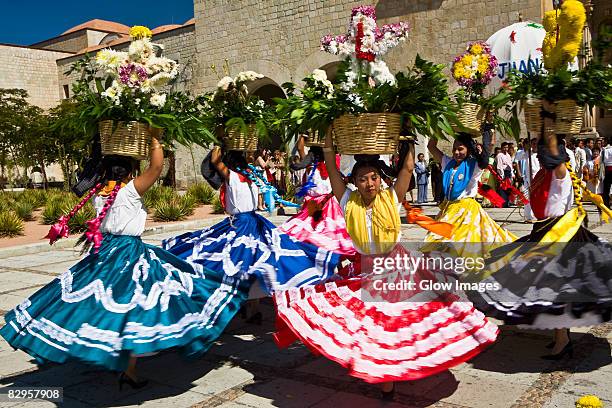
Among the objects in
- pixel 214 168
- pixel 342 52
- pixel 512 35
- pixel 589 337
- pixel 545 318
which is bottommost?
pixel 589 337

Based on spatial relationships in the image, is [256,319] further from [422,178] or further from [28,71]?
[28,71]

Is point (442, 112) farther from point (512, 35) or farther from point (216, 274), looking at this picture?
point (512, 35)

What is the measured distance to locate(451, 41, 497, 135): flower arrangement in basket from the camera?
19.3 feet

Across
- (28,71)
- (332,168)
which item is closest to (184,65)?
(28,71)

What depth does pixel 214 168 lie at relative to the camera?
5.92 meters

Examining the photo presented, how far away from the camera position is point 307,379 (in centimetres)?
445

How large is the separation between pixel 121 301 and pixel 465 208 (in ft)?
11.8

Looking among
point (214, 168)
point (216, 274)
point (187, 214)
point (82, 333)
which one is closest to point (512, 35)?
point (187, 214)

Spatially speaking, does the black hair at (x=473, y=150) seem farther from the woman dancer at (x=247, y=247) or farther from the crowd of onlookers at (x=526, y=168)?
the crowd of onlookers at (x=526, y=168)

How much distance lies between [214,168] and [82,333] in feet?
7.78

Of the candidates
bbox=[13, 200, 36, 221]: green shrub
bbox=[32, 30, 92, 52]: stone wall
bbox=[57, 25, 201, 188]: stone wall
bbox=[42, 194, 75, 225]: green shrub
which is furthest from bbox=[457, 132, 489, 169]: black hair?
bbox=[32, 30, 92, 52]: stone wall

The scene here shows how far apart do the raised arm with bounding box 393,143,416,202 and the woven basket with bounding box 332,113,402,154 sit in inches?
9.2

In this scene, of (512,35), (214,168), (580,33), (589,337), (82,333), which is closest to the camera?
(82,333)

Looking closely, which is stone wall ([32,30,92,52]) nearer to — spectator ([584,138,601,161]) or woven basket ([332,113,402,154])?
spectator ([584,138,601,161])
